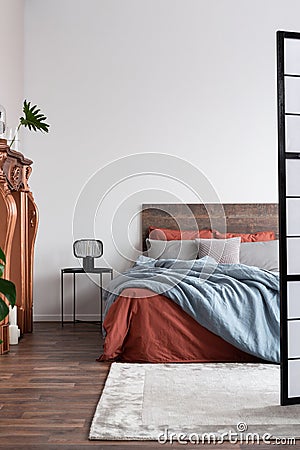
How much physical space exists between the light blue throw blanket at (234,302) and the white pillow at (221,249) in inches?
45.4

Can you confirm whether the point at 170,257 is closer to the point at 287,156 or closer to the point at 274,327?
the point at 274,327

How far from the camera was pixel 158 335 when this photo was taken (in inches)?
191

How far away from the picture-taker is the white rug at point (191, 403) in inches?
127

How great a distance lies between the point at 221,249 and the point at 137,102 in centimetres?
163

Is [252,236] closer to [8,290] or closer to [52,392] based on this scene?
[52,392]

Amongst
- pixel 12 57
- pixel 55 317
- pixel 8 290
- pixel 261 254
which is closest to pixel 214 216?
pixel 261 254

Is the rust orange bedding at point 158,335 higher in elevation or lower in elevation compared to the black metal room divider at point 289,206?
lower

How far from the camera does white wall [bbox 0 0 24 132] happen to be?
5980 millimetres

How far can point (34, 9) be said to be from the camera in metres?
6.81

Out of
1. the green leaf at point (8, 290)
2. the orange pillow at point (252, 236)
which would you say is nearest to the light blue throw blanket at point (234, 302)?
the orange pillow at point (252, 236)

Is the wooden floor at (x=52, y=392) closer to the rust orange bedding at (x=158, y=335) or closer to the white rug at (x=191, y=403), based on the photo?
the white rug at (x=191, y=403)
